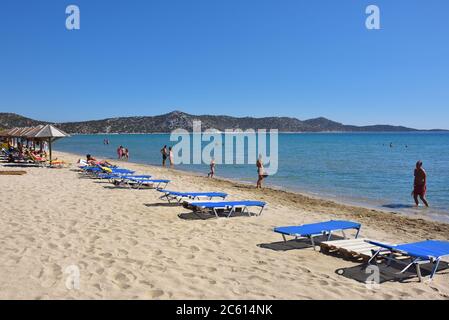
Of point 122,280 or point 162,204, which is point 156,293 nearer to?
point 122,280

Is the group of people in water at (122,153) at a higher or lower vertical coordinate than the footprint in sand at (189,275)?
higher

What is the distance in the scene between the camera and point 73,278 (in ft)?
15.5

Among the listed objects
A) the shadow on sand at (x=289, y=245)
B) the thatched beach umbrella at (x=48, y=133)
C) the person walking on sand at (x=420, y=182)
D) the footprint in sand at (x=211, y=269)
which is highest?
the thatched beach umbrella at (x=48, y=133)

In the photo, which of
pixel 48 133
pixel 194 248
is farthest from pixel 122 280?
pixel 48 133

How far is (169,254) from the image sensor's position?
5.90 meters

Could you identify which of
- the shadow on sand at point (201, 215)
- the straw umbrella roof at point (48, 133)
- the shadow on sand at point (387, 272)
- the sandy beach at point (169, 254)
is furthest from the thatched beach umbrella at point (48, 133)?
the shadow on sand at point (387, 272)

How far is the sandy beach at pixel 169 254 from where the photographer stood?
4.54 metres

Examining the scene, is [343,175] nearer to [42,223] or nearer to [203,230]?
[203,230]

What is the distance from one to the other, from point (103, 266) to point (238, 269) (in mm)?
1746

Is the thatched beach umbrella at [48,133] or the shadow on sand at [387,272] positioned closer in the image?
the shadow on sand at [387,272]

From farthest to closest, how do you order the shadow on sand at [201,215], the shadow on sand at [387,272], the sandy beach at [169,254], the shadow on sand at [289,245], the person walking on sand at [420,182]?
the person walking on sand at [420,182] → the shadow on sand at [201,215] → the shadow on sand at [289,245] → the shadow on sand at [387,272] → the sandy beach at [169,254]

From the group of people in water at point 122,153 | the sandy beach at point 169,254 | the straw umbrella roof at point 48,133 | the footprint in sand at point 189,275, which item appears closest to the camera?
the sandy beach at point 169,254

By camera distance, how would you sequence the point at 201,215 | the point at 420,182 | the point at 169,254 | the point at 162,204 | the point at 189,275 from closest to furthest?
the point at 189,275, the point at 169,254, the point at 201,215, the point at 162,204, the point at 420,182

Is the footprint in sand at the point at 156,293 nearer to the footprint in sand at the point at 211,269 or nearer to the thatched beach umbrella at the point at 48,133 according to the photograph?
the footprint in sand at the point at 211,269
